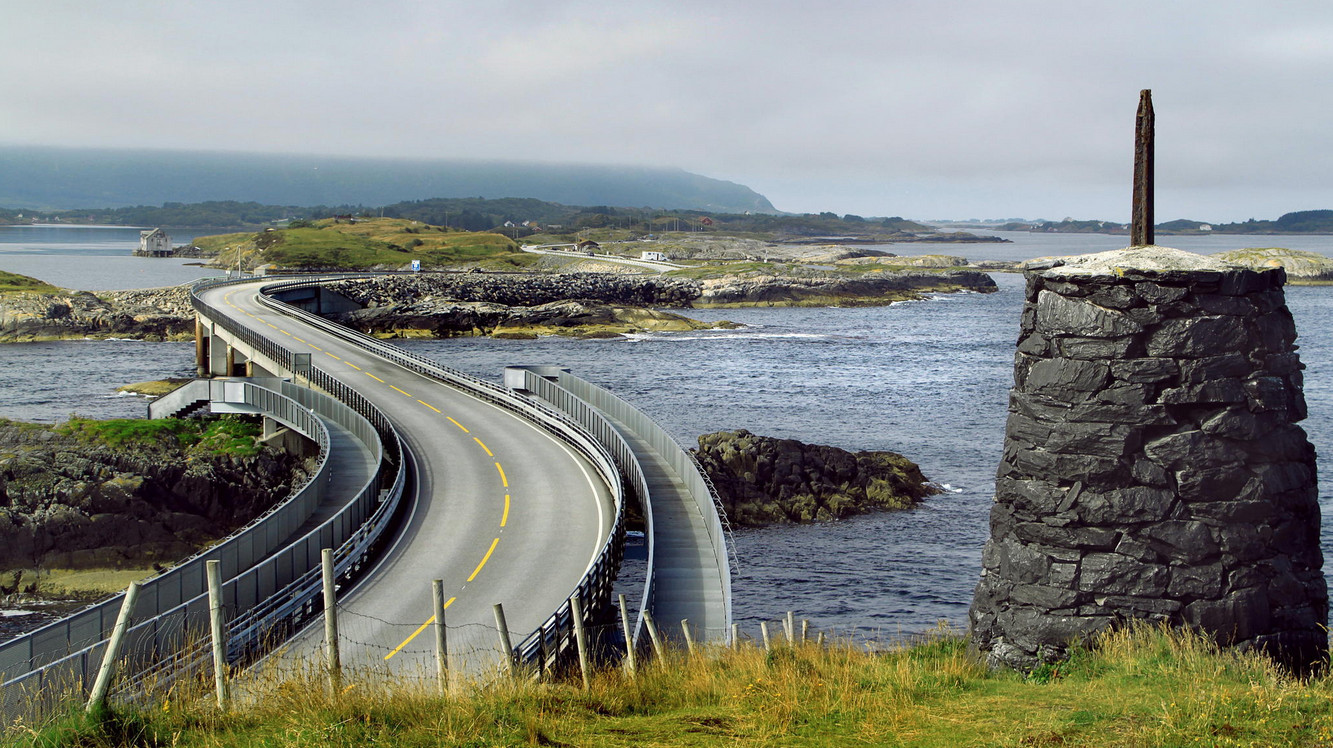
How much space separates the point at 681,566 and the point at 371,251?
521 feet

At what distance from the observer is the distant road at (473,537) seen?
1784 cm

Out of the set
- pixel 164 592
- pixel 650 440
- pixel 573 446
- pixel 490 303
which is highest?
pixel 490 303

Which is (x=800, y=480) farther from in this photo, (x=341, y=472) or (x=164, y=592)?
(x=164, y=592)

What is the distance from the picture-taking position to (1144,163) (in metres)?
11.0

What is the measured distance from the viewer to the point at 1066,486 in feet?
34.9

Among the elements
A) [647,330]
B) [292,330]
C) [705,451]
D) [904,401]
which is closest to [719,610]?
[705,451]

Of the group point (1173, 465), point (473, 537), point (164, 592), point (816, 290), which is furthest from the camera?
point (816, 290)

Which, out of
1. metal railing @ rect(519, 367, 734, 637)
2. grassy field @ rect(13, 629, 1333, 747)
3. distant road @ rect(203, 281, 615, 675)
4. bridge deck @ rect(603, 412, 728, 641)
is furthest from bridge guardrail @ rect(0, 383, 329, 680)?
bridge deck @ rect(603, 412, 728, 641)

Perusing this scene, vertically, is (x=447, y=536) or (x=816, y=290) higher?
(x=816, y=290)

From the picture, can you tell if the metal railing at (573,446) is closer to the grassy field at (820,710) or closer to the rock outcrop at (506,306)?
the grassy field at (820,710)

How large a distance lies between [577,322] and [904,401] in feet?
158

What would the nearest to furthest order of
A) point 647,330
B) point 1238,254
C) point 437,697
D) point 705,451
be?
point 437,697, point 1238,254, point 705,451, point 647,330

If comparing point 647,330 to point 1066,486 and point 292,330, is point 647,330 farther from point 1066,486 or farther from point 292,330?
point 1066,486

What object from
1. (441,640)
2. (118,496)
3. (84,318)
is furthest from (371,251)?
(441,640)
